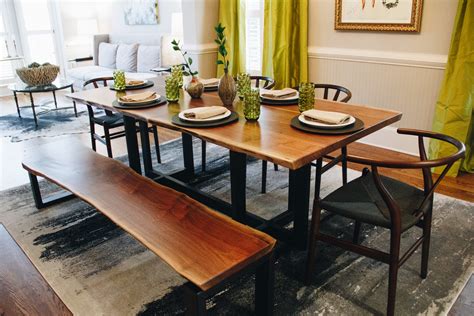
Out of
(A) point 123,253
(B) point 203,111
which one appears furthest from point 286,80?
(A) point 123,253

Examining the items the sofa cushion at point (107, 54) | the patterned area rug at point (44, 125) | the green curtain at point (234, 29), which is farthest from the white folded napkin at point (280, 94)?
the sofa cushion at point (107, 54)

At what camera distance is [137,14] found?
20.0 feet

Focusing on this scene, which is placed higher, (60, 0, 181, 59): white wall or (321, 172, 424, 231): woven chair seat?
(60, 0, 181, 59): white wall

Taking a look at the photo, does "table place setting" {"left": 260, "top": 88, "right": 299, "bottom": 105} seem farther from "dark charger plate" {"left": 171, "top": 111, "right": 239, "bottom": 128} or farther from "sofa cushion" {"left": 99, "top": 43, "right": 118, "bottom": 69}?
"sofa cushion" {"left": 99, "top": 43, "right": 118, "bottom": 69}

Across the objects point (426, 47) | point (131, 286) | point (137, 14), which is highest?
point (137, 14)

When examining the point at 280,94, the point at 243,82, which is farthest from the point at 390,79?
the point at 243,82

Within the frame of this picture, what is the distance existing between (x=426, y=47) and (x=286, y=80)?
1273mm

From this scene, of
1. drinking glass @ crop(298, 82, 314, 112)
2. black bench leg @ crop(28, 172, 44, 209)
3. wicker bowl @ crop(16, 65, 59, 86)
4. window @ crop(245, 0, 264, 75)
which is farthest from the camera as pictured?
wicker bowl @ crop(16, 65, 59, 86)

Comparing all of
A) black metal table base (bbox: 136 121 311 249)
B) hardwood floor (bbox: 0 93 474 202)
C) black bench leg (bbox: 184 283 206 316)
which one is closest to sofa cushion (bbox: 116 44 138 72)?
hardwood floor (bbox: 0 93 474 202)

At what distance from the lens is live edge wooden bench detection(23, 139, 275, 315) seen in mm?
1373

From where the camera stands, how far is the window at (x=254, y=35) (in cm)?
422

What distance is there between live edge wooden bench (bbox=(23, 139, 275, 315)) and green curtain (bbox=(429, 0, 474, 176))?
2.13 metres

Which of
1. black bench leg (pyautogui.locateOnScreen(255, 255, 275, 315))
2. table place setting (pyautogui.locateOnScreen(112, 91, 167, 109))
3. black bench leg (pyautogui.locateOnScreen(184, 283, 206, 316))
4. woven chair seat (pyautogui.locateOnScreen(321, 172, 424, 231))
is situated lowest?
black bench leg (pyautogui.locateOnScreen(255, 255, 275, 315))

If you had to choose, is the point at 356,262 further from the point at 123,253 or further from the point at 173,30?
the point at 173,30
